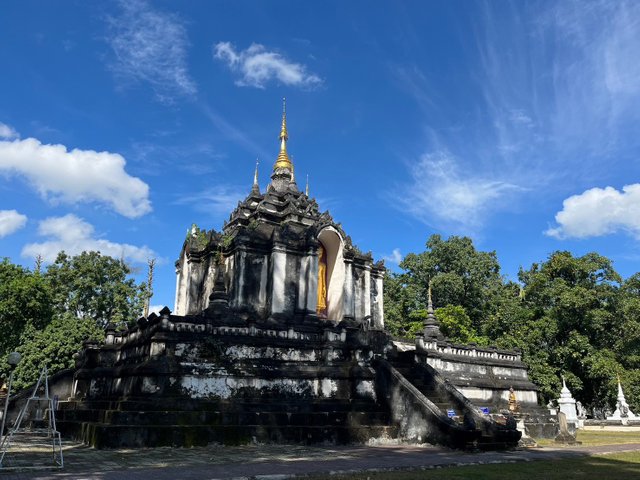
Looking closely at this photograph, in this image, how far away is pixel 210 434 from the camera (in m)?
15.9

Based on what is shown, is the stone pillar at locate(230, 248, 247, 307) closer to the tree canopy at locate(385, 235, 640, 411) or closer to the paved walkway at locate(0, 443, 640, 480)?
the paved walkway at locate(0, 443, 640, 480)

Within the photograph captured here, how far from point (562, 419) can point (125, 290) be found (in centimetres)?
3721

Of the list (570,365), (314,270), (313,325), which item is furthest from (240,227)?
(570,365)

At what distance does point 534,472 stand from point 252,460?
647 centimetres

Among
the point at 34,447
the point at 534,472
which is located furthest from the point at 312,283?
the point at 534,472

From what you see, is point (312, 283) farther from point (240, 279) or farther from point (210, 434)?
point (210, 434)

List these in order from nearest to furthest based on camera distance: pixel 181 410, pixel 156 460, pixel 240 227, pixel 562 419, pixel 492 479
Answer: pixel 492 479 < pixel 156 460 < pixel 181 410 < pixel 562 419 < pixel 240 227

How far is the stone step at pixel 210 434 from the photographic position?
14906 millimetres

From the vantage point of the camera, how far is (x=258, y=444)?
54.1ft

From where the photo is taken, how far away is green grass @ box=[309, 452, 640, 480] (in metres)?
10.4

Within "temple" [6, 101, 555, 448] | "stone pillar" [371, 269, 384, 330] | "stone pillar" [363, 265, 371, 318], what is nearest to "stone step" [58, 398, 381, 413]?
"temple" [6, 101, 555, 448]

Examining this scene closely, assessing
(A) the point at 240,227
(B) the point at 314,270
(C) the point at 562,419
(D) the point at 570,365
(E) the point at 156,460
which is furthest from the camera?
(D) the point at 570,365

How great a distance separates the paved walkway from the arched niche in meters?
13.3

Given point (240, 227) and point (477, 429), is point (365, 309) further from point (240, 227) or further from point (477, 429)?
point (477, 429)
